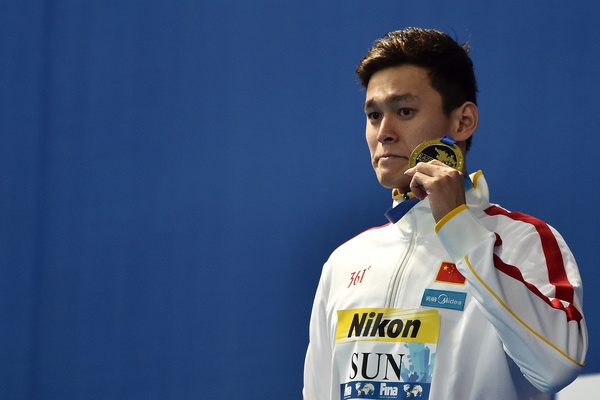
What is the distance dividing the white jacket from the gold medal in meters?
0.16

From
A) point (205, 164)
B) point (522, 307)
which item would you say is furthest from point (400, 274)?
point (205, 164)

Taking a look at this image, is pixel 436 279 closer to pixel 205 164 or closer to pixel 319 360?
pixel 319 360

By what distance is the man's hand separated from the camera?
159 centimetres

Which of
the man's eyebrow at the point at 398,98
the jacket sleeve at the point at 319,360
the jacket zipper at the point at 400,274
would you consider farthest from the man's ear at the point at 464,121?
the jacket sleeve at the point at 319,360

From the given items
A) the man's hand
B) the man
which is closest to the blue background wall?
the man

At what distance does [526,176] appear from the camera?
2348 millimetres

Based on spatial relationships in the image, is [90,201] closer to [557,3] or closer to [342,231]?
[342,231]

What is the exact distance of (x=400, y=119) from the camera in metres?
1.90

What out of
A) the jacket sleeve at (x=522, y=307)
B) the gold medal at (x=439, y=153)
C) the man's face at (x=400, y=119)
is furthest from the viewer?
the man's face at (x=400, y=119)

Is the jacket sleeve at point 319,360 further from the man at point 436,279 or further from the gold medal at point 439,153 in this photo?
the gold medal at point 439,153

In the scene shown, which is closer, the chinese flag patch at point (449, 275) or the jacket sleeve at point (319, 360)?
the chinese flag patch at point (449, 275)

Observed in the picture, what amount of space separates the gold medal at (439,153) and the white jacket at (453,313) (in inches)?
6.1

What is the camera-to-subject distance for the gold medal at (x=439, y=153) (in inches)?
68.0

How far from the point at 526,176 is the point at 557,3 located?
468 mm
